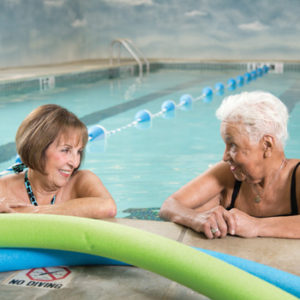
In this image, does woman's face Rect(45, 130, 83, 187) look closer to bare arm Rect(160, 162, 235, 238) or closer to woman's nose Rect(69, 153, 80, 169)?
woman's nose Rect(69, 153, 80, 169)

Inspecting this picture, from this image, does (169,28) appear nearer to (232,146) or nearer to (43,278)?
(232,146)

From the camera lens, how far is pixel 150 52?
17547 millimetres

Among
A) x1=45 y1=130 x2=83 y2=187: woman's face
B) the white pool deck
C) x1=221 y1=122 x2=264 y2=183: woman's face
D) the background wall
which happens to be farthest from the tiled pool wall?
the white pool deck

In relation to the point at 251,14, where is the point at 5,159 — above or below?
below

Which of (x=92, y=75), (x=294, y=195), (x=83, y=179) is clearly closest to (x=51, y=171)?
(x=83, y=179)

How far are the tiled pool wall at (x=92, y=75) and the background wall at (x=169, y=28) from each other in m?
1.41

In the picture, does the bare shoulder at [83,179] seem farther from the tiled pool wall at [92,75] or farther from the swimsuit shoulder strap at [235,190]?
the tiled pool wall at [92,75]

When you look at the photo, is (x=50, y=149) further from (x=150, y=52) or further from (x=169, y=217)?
(x=150, y=52)

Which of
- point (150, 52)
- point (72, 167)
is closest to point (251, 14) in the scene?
point (150, 52)

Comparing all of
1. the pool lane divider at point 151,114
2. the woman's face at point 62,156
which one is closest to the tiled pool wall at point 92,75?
the pool lane divider at point 151,114

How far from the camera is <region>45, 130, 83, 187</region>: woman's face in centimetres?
198

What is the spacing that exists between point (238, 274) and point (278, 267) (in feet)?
1.01

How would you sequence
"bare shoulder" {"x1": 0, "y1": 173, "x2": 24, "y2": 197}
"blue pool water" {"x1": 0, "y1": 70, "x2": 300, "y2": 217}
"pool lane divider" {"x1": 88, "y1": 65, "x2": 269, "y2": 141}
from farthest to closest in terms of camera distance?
"pool lane divider" {"x1": 88, "y1": 65, "x2": 269, "y2": 141}
"blue pool water" {"x1": 0, "y1": 70, "x2": 300, "y2": 217}
"bare shoulder" {"x1": 0, "y1": 173, "x2": 24, "y2": 197}

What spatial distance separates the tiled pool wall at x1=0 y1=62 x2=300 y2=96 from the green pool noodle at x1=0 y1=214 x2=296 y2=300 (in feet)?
28.2
